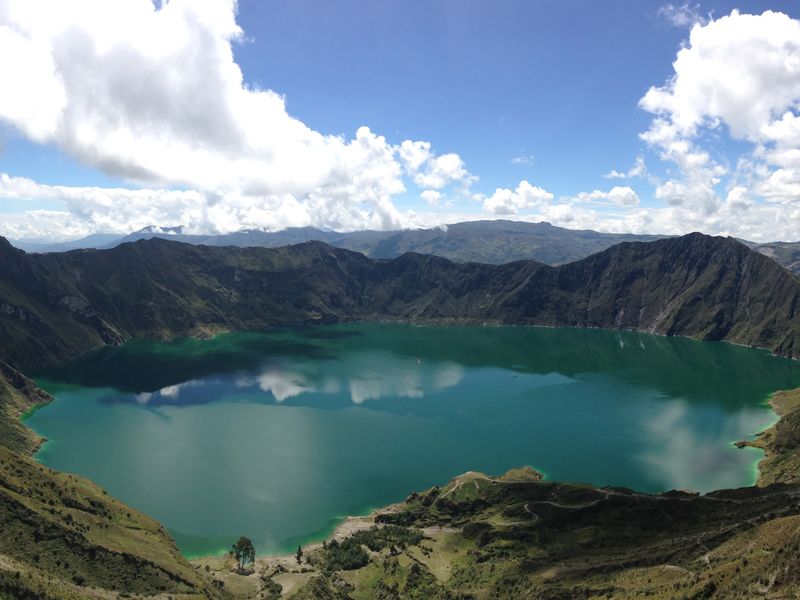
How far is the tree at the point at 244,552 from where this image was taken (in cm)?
10444

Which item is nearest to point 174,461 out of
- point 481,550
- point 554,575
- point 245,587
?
point 245,587

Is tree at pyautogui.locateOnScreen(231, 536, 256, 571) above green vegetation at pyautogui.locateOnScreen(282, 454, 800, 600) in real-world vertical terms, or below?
below

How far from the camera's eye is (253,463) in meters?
155

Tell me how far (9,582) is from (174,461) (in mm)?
100211

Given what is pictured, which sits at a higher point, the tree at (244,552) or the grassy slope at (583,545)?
the grassy slope at (583,545)

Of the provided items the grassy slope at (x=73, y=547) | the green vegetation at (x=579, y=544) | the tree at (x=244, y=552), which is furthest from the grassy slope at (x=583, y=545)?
the grassy slope at (x=73, y=547)

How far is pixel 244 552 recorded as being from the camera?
105 meters

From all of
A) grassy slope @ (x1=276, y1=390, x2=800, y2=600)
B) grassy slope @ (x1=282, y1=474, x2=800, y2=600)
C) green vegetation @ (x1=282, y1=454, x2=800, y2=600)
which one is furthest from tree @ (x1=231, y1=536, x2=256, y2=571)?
grassy slope @ (x1=282, y1=474, x2=800, y2=600)

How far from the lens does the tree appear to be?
104438 mm

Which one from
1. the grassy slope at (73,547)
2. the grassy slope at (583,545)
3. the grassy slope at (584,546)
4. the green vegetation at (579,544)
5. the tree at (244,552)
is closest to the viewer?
the grassy slope at (584,546)

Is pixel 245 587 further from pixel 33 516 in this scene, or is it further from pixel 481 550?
pixel 481 550

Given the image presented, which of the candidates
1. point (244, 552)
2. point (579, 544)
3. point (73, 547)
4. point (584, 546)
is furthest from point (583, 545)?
point (73, 547)

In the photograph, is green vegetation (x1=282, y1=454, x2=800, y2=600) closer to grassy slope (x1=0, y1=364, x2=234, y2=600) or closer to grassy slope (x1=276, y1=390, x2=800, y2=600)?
grassy slope (x1=276, y1=390, x2=800, y2=600)

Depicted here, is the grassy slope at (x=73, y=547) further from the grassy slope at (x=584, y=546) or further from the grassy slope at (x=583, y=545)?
the grassy slope at (x=584, y=546)
